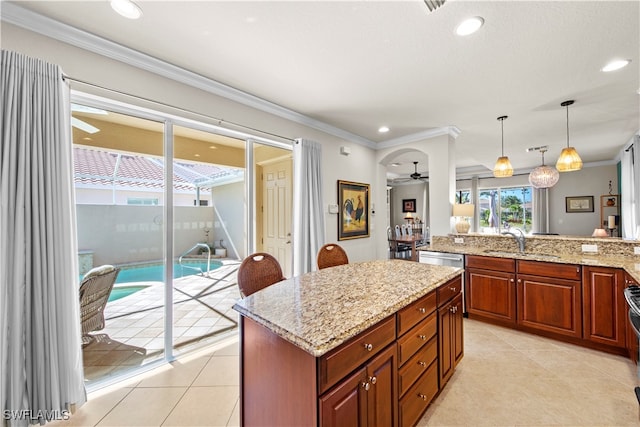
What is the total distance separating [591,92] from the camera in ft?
9.33

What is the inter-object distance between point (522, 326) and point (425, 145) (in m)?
2.72

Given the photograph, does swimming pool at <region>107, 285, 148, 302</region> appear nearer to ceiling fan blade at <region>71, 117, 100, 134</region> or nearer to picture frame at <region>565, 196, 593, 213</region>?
→ ceiling fan blade at <region>71, 117, 100, 134</region>

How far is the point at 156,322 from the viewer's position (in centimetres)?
272

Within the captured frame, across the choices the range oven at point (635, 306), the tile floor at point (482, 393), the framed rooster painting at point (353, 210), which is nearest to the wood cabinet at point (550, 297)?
the tile floor at point (482, 393)

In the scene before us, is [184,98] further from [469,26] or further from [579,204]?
[579,204]

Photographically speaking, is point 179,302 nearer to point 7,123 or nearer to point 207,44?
point 7,123

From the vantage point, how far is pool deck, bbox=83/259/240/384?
2367 mm

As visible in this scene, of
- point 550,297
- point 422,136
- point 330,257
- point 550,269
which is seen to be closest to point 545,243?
point 550,269

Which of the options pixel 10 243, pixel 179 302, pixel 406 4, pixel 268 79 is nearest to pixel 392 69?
pixel 406 4

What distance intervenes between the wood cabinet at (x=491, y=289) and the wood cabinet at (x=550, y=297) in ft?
0.27

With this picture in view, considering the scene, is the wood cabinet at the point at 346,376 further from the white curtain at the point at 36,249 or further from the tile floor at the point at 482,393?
the white curtain at the point at 36,249

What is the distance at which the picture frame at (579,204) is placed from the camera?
683 centimetres

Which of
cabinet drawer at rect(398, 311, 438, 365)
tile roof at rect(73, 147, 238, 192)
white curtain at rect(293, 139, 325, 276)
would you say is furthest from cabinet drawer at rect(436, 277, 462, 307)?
tile roof at rect(73, 147, 238, 192)

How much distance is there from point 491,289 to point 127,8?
4191mm
